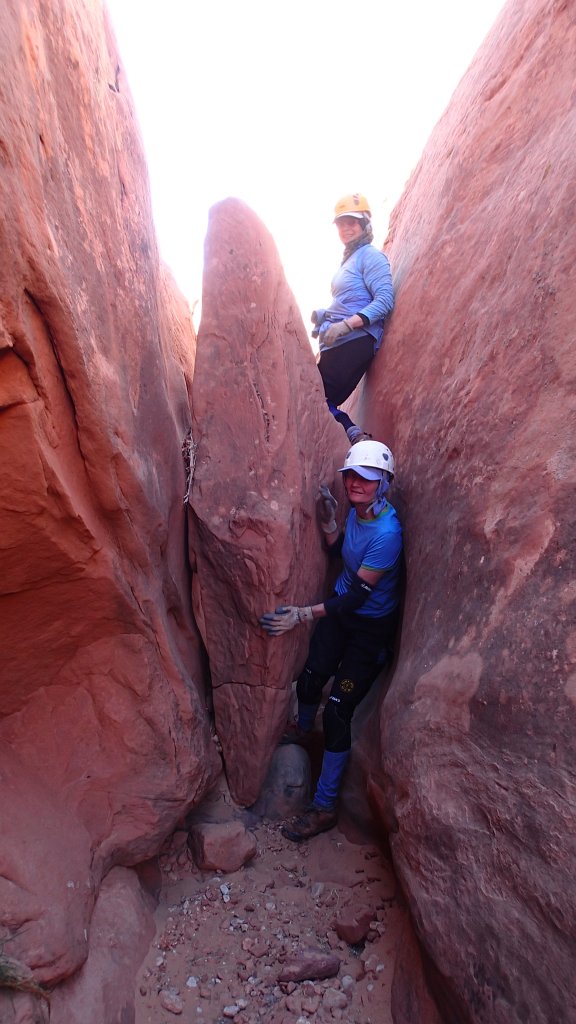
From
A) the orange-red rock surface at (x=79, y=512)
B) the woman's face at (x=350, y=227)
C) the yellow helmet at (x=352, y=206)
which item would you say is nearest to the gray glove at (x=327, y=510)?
the orange-red rock surface at (x=79, y=512)

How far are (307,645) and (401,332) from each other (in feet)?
7.70

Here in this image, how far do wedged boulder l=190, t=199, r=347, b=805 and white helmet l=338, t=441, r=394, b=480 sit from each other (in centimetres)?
37

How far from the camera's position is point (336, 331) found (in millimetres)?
4871

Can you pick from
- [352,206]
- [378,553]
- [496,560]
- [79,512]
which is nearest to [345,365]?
[352,206]

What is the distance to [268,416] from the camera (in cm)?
403

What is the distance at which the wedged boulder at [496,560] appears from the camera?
2.34 meters

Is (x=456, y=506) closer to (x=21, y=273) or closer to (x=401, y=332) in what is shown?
(x=401, y=332)

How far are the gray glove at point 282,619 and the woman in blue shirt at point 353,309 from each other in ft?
5.13

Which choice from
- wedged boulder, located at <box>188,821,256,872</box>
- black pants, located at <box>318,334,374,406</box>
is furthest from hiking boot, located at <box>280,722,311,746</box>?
black pants, located at <box>318,334,374,406</box>

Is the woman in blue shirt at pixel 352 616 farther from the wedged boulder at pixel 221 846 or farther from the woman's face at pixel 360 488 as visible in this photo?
the wedged boulder at pixel 221 846

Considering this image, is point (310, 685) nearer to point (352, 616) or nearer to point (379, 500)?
point (352, 616)

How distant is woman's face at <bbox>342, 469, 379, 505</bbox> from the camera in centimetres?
385

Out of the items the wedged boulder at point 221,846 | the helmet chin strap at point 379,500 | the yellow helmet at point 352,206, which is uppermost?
the yellow helmet at point 352,206

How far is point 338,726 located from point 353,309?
10.3 feet
